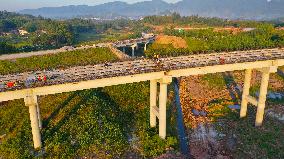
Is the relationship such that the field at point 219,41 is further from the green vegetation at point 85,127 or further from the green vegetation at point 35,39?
the green vegetation at point 85,127

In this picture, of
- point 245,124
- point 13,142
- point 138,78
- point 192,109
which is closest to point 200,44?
point 192,109

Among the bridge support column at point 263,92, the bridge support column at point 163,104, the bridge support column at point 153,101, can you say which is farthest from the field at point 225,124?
the bridge support column at point 153,101

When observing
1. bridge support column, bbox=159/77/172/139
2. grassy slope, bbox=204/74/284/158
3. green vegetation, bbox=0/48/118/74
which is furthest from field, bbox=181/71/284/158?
green vegetation, bbox=0/48/118/74

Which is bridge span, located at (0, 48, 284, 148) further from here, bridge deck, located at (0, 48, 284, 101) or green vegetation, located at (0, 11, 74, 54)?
green vegetation, located at (0, 11, 74, 54)

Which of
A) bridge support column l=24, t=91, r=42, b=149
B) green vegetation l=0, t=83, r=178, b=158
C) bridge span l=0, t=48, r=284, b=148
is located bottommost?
green vegetation l=0, t=83, r=178, b=158

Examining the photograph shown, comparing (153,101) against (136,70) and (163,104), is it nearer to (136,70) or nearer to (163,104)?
(163,104)

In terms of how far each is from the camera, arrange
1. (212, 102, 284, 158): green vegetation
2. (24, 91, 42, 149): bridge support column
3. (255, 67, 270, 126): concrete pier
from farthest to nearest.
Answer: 1. (255, 67, 270, 126): concrete pier
2. (212, 102, 284, 158): green vegetation
3. (24, 91, 42, 149): bridge support column
